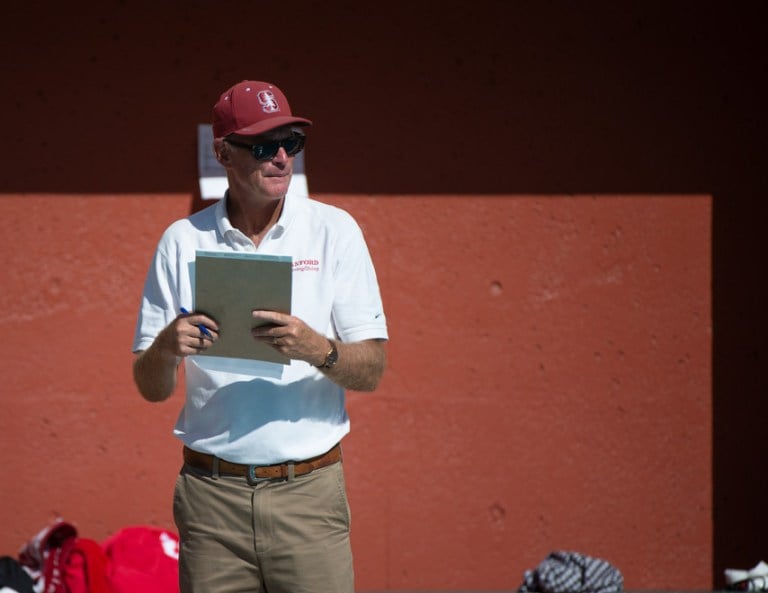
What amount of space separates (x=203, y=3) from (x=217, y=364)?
2.16 meters

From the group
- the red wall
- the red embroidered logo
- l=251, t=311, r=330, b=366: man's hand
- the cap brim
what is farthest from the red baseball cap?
the red wall

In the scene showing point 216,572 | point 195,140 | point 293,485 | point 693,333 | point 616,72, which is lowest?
point 216,572

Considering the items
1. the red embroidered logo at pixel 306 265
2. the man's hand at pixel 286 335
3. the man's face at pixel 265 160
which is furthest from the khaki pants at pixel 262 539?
the man's face at pixel 265 160

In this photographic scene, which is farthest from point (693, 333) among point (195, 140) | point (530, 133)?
point (195, 140)

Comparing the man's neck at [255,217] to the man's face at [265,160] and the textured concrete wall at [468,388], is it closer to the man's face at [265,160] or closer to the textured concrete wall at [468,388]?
the man's face at [265,160]

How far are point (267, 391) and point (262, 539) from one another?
14.9 inches

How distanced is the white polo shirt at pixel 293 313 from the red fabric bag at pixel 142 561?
132 centimetres

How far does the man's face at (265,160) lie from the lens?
2.84 meters

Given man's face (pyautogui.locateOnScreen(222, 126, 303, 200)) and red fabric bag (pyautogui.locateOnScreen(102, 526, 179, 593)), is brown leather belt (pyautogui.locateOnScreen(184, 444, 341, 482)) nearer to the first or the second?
man's face (pyautogui.locateOnScreen(222, 126, 303, 200))

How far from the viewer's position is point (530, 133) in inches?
180

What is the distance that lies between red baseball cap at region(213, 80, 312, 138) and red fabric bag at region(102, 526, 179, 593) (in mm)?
1856

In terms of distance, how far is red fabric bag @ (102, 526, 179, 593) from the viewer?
4.00 meters

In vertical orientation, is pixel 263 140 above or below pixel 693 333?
above

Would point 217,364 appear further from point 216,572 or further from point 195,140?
point 195,140
